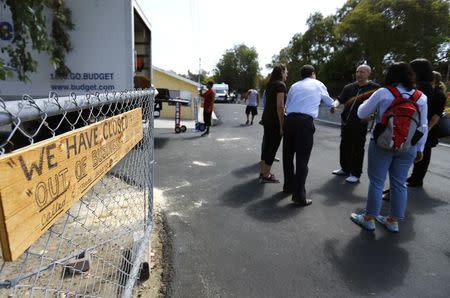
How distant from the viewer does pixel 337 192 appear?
5117 mm

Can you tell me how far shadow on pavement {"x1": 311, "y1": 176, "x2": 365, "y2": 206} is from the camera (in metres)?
4.77

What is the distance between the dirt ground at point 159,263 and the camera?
266 centimetres

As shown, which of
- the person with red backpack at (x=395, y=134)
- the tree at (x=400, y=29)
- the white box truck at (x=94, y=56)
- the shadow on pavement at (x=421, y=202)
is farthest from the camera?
the tree at (x=400, y=29)

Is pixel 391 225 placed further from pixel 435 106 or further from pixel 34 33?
pixel 34 33

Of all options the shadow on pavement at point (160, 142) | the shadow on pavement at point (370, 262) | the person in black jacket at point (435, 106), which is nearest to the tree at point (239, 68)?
the shadow on pavement at point (160, 142)

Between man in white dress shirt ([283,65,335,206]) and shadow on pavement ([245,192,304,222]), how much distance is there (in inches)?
7.3

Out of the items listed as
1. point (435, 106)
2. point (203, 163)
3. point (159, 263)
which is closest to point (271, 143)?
point (203, 163)

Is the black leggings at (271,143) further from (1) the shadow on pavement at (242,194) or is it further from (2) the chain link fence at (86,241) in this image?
(2) the chain link fence at (86,241)

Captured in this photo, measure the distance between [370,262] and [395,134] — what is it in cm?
126

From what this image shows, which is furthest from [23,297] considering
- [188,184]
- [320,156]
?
[320,156]

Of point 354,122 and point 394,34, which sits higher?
point 394,34

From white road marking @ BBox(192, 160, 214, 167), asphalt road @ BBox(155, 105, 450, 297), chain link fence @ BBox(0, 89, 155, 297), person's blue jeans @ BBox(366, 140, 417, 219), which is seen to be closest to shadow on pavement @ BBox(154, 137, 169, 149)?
white road marking @ BBox(192, 160, 214, 167)

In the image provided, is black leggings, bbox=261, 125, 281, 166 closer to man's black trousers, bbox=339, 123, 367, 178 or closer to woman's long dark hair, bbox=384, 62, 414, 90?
man's black trousers, bbox=339, 123, 367, 178

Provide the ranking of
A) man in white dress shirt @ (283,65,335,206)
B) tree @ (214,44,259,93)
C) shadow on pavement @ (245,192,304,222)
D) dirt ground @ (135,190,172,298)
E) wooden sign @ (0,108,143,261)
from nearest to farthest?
wooden sign @ (0,108,143,261) → dirt ground @ (135,190,172,298) → shadow on pavement @ (245,192,304,222) → man in white dress shirt @ (283,65,335,206) → tree @ (214,44,259,93)
